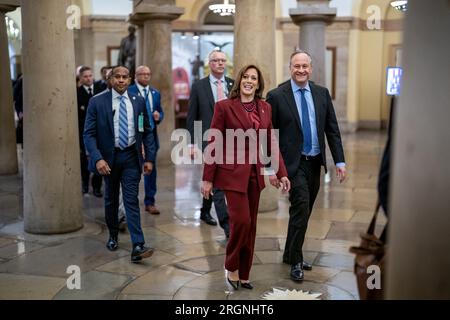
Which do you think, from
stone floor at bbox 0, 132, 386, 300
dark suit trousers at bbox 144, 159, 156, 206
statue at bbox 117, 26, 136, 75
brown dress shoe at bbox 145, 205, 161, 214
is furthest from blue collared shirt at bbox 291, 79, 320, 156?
statue at bbox 117, 26, 136, 75

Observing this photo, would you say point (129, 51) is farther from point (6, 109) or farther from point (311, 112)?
point (311, 112)

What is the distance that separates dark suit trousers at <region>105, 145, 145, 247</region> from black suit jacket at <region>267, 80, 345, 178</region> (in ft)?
4.59

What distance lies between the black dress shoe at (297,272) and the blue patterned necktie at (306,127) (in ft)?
3.04

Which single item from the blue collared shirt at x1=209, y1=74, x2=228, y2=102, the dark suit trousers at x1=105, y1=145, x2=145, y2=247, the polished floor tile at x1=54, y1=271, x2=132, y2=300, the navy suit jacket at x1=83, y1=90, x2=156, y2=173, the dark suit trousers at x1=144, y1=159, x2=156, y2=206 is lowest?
the polished floor tile at x1=54, y1=271, x2=132, y2=300

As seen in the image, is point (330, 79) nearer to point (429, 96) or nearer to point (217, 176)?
point (217, 176)

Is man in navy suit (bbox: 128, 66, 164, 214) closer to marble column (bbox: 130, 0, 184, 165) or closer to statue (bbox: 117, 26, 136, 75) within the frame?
marble column (bbox: 130, 0, 184, 165)

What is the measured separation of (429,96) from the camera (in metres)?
1.88

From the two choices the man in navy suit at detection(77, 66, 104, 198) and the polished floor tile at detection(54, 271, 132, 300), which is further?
the man in navy suit at detection(77, 66, 104, 198)

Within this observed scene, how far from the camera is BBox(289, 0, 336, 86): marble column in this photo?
10828mm

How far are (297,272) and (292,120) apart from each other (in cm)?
122

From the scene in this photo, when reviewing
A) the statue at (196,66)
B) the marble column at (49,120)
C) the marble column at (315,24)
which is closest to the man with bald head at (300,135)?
the marble column at (49,120)

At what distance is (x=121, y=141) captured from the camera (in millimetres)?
5301

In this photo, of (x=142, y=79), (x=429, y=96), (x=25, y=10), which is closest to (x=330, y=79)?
(x=142, y=79)

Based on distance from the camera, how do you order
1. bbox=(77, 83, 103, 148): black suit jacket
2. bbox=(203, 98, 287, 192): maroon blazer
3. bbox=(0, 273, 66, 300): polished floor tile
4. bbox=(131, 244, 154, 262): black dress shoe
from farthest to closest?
bbox=(77, 83, 103, 148): black suit jacket < bbox=(131, 244, 154, 262): black dress shoe < bbox=(0, 273, 66, 300): polished floor tile < bbox=(203, 98, 287, 192): maroon blazer
